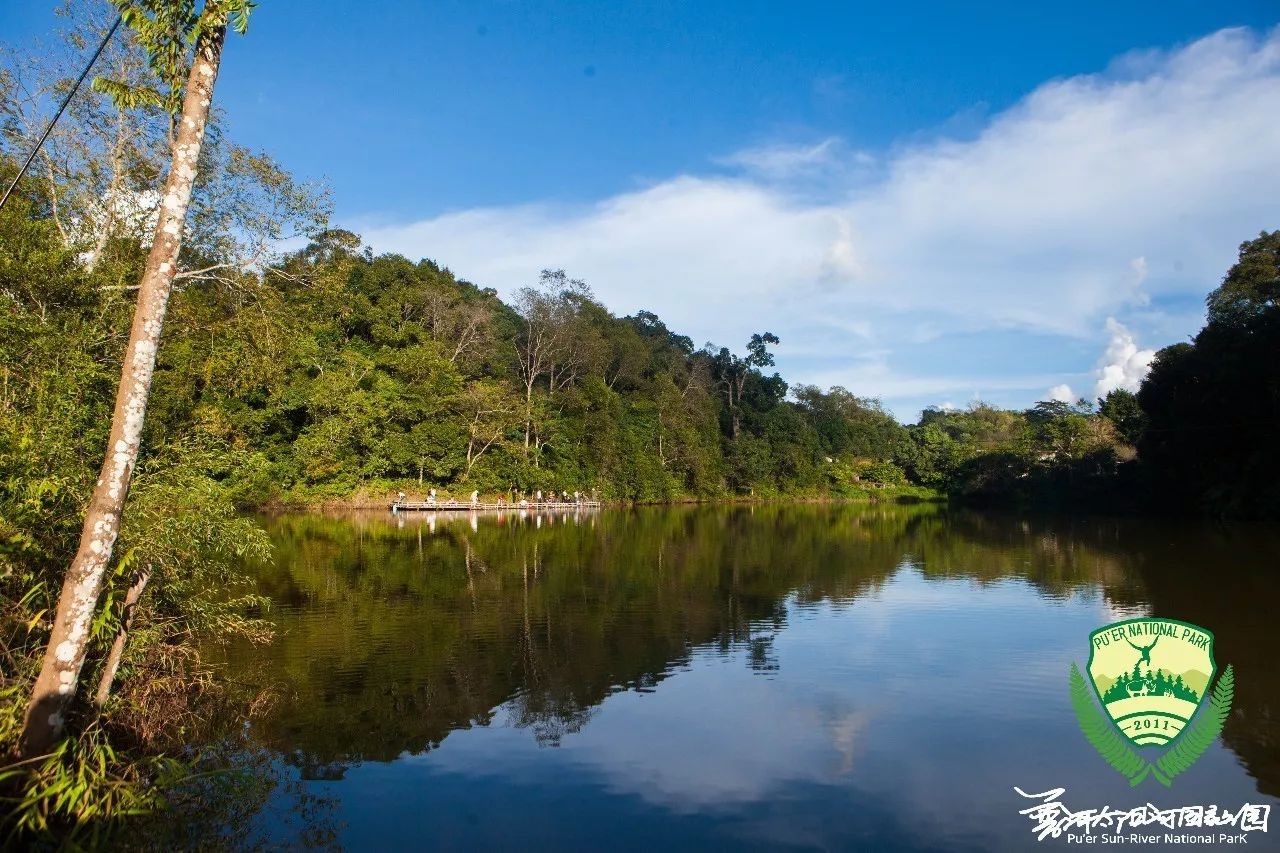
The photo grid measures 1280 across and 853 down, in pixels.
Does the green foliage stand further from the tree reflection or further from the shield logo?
the shield logo

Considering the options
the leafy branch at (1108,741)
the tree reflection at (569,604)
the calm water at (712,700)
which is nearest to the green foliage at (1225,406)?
the tree reflection at (569,604)

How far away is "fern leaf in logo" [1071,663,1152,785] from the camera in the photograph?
721 cm

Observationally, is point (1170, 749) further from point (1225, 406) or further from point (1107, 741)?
point (1225, 406)

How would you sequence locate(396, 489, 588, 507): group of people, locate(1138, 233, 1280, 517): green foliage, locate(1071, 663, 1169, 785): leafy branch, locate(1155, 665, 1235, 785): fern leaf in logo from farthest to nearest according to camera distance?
1. locate(396, 489, 588, 507): group of people
2. locate(1138, 233, 1280, 517): green foliage
3. locate(1155, 665, 1235, 785): fern leaf in logo
4. locate(1071, 663, 1169, 785): leafy branch

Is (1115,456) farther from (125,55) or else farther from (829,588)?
(125,55)

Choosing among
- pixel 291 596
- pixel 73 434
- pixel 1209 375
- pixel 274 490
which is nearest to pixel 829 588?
pixel 291 596

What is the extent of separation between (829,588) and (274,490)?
104ft

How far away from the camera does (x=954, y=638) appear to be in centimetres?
1280

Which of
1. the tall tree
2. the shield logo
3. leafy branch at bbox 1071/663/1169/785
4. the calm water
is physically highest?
the tall tree

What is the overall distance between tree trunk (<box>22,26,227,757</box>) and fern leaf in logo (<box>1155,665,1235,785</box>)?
28.5 feet

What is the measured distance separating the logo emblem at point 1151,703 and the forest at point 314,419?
27.8ft

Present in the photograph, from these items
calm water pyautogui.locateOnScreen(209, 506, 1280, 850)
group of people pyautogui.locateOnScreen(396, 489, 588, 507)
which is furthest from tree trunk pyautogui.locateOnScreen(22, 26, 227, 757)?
group of people pyautogui.locateOnScreen(396, 489, 588, 507)

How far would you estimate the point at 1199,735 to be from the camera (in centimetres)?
789

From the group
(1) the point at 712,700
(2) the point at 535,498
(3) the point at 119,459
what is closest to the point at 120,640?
(3) the point at 119,459
